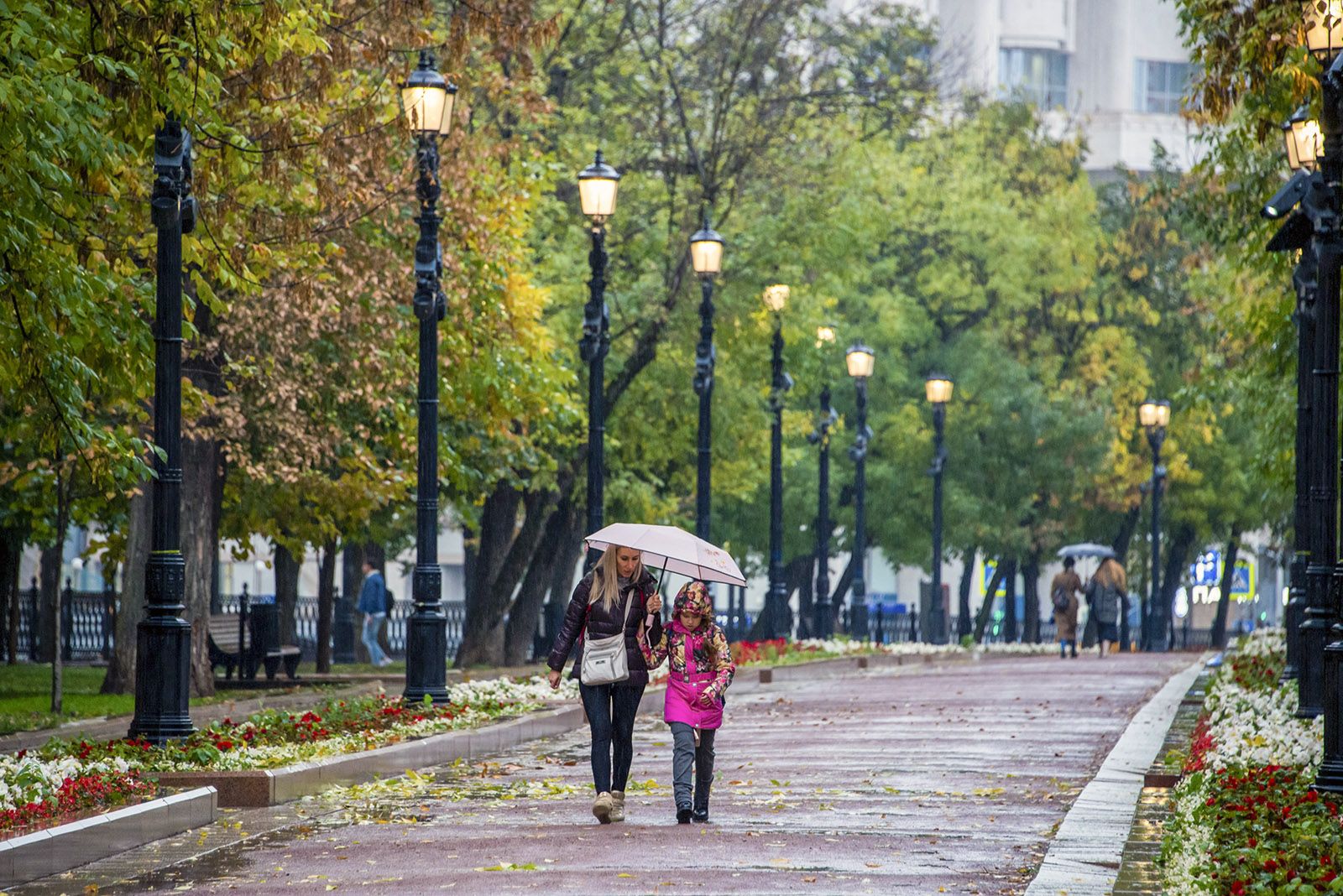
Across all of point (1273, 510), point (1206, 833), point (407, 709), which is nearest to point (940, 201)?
point (1273, 510)

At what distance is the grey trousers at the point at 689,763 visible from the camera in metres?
11.8

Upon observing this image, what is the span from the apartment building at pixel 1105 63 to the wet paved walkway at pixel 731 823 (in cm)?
7517

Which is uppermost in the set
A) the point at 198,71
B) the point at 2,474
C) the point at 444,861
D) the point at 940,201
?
the point at 940,201

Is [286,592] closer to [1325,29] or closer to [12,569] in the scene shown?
[12,569]

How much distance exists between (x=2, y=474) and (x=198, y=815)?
1277 centimetres

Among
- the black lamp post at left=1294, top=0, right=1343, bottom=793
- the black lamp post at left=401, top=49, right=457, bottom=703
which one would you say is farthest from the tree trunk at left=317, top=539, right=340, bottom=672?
the black lamp post at left=1294, top=0, right=1343, bottom=793

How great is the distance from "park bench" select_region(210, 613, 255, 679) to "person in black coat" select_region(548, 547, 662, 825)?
15.9 meters

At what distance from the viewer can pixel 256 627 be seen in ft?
93.2

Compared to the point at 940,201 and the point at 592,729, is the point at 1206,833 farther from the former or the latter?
A: the point at 940,201

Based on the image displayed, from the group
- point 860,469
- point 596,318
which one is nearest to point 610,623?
point 596,318

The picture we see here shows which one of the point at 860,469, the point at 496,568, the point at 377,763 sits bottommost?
the point at 377,763

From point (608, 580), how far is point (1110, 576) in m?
31.5

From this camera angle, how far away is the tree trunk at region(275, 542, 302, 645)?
3950 centimetres

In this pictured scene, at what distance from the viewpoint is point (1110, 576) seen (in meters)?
42.3
